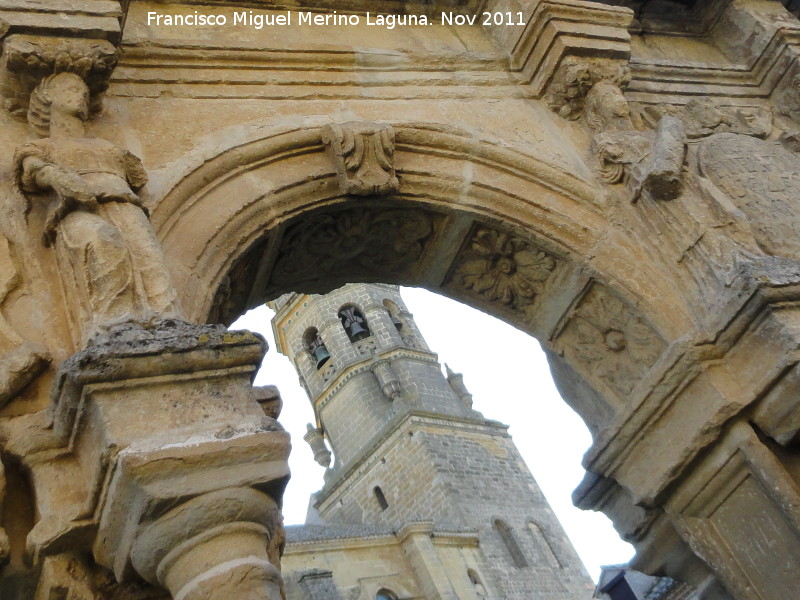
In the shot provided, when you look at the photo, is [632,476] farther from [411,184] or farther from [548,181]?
[411,184]

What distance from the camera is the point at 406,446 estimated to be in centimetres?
2147

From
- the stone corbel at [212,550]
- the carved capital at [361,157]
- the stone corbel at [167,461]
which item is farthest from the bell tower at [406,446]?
the stone corbel at [212,550]

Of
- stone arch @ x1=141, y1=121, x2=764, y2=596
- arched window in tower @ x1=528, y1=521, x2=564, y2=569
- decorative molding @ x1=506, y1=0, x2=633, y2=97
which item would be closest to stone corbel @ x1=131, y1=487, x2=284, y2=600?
stone arch @ x1=141, y1=121, x2=764, y2=596

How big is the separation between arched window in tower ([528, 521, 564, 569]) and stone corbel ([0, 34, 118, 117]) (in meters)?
19.9

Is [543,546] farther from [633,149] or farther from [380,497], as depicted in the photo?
[633,149]

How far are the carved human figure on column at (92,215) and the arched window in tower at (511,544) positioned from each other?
19409 mm

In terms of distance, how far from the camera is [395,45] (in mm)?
4309

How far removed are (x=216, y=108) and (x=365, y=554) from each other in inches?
662

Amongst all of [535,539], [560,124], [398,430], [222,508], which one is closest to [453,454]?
[398,430]

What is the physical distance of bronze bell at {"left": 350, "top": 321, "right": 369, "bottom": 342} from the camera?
25.6m

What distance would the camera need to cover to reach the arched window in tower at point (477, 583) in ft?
62.4

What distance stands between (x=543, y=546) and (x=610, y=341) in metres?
18.9

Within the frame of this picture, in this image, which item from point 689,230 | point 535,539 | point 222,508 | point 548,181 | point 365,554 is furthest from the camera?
point 535,539

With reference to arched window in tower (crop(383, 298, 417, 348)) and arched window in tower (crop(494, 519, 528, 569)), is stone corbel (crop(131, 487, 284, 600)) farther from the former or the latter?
arched window in tower (crop(383, 298, 417, 348))
